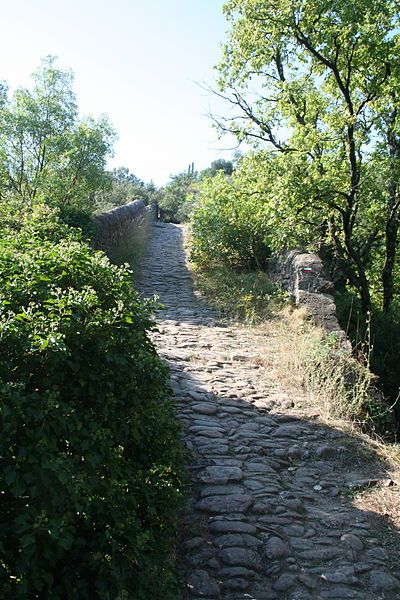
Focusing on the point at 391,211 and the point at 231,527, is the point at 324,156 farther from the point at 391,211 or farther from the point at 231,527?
the point at 231,527

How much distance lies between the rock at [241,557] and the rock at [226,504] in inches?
17.0

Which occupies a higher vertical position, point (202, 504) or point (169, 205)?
point (169, 205)

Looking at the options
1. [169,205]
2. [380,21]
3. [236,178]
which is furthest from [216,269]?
[169,205]

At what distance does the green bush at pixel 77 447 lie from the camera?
2242mm

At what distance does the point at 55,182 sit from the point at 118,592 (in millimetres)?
11954

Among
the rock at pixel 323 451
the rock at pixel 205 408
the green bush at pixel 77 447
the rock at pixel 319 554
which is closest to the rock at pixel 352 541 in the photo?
the rock at pixel 319 554

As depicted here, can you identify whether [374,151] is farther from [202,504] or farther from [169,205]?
[169,205]

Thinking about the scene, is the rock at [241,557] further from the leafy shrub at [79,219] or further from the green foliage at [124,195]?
the green foliage at [124,195]

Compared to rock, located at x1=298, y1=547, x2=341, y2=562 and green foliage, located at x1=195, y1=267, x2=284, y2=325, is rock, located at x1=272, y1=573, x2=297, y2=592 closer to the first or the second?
rock, located at x1=298, y1=547, x2=341, y2=562

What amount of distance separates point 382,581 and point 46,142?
12.5 m

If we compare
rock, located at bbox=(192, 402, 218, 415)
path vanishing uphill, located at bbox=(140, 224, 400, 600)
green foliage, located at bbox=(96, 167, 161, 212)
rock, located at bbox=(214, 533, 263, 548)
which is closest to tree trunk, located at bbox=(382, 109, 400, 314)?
path vanishing uphill, located at bbox=(140, 224, 400, 600)

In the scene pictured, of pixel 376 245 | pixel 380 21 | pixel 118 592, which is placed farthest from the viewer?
pixel 376 245

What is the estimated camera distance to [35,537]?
2240 mm

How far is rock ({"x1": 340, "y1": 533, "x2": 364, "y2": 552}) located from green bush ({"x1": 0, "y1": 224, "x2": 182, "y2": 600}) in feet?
Answer: 4.28
